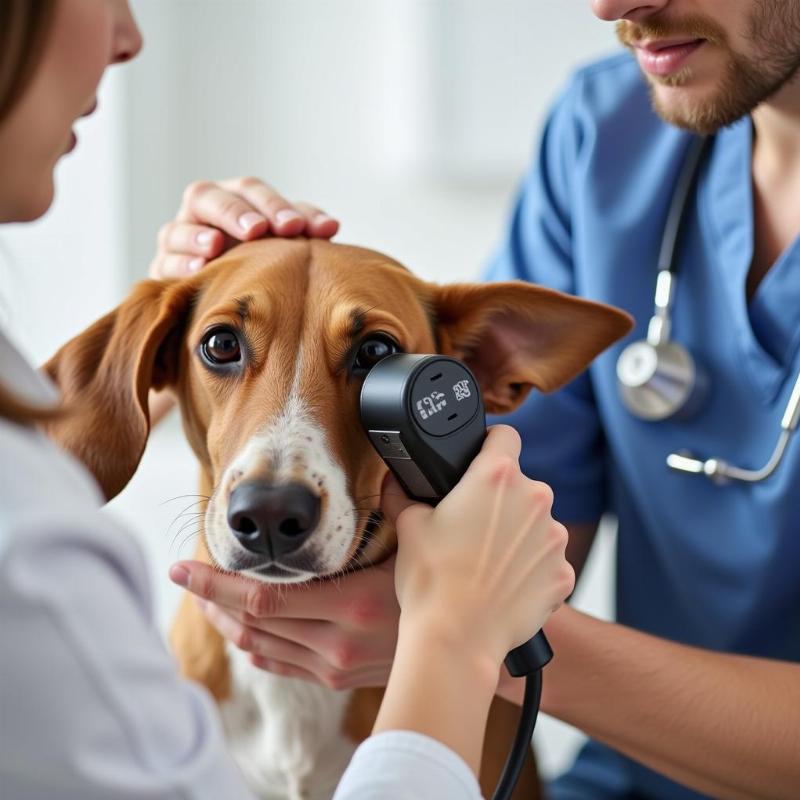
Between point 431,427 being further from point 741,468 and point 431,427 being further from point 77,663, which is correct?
point 741,468

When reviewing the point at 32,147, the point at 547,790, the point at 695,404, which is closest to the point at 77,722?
the point at 32,147

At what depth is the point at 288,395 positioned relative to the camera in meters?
1.06

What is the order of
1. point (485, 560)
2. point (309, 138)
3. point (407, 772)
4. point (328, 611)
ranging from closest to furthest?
point (407, 772) < point (485, 560) < point (328, 611) < point (309, 138)

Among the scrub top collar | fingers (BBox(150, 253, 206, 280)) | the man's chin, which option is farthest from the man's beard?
fingers (BBox(150, 253, 206, 280))

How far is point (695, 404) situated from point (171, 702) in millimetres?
934

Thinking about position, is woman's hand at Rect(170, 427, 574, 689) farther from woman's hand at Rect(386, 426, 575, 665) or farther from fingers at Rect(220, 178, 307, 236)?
fingers at Rect(220, 178, 307, 236)

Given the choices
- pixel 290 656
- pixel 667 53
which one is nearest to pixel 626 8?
pixel 667 53

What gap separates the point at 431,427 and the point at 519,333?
441 mm

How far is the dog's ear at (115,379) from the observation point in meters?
1.14

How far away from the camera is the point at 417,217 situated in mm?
2906

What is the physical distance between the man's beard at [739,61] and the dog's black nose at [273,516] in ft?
2.35

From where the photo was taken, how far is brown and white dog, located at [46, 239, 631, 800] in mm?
973

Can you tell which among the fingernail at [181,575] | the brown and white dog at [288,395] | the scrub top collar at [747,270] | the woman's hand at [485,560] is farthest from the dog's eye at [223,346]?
the scrub top collar at [747,270]

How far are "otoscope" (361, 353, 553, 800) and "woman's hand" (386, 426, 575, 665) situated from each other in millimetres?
24
